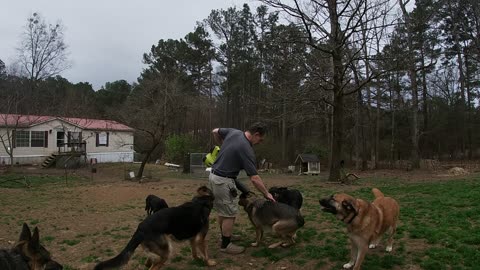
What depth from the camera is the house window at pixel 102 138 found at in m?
33.9

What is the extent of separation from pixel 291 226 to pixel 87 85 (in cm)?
6124

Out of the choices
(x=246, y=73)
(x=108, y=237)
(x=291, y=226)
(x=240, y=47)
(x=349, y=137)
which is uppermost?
(x=240, y=47)

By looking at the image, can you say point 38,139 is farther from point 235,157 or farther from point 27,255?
point 27,255

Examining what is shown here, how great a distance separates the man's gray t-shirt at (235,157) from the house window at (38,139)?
94.7 feet

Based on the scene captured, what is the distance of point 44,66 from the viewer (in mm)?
37531

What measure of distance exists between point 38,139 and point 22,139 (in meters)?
1.23

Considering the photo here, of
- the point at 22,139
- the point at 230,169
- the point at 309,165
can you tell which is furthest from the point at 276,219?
the point at 22,139

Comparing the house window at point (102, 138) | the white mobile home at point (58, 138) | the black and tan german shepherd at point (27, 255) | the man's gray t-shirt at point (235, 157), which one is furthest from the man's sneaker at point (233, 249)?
the house window at point (102, 138)

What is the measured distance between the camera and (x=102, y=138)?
113 feet

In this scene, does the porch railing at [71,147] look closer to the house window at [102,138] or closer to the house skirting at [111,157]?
the house skirting at [111,157]

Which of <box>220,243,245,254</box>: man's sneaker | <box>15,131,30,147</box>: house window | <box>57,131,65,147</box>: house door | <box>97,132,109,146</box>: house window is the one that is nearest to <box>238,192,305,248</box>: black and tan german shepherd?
<box>220,243,245,254</box>: man's sneaker

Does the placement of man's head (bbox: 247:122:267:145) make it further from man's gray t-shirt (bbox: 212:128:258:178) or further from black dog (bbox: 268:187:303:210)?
black dog (bbox: 268:187:303:210)

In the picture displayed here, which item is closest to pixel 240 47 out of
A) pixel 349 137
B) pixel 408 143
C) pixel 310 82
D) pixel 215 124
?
pixel 215 124

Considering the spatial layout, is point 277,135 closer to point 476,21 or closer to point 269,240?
point 476,21
